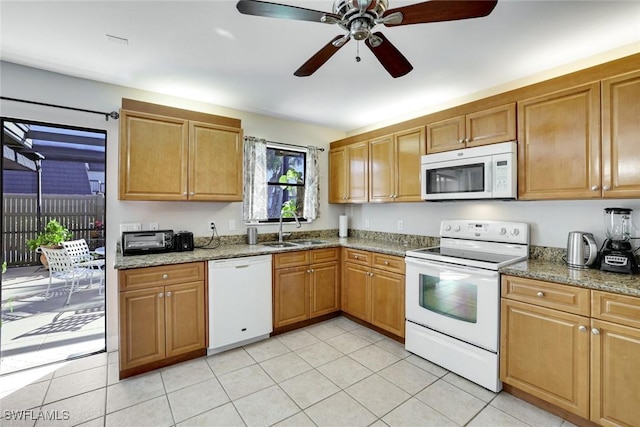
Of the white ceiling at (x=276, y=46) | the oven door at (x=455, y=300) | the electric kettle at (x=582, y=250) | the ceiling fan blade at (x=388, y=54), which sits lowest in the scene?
the oven door at (x=455, y=300)

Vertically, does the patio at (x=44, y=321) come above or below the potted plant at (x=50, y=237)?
below

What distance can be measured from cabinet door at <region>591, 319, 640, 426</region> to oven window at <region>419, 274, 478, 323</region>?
68cm

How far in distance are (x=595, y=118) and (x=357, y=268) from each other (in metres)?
2.33

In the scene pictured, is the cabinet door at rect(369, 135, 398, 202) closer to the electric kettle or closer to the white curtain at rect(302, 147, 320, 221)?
the white curtain at rect(302, 147, 320, 221)

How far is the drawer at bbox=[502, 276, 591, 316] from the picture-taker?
1.72m

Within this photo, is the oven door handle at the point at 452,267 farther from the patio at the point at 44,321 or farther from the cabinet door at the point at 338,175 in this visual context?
the patio at the point at 44,321

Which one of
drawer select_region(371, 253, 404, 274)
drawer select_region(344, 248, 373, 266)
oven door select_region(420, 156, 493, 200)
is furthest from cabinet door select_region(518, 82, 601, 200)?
drawer select_region(344, 248, 373, 266)

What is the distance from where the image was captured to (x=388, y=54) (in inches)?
62.5

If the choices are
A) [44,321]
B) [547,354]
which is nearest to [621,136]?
[547,354]

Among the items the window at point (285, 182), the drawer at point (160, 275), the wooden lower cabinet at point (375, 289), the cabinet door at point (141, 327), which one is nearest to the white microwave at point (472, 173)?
the wooden lower cabinet at point (375, 289)

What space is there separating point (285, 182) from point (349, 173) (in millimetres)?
865

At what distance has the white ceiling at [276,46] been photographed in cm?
171

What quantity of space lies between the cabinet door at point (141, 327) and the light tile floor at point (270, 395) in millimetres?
164

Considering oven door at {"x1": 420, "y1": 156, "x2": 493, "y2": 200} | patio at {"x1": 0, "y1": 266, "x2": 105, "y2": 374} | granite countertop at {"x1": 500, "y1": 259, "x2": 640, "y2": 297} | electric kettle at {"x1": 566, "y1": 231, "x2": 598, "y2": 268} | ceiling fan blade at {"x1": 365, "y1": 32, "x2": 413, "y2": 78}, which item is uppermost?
ceiling fan blade at {"x1": 365, "y1": 32, "x2": 413, "y2": 78}
